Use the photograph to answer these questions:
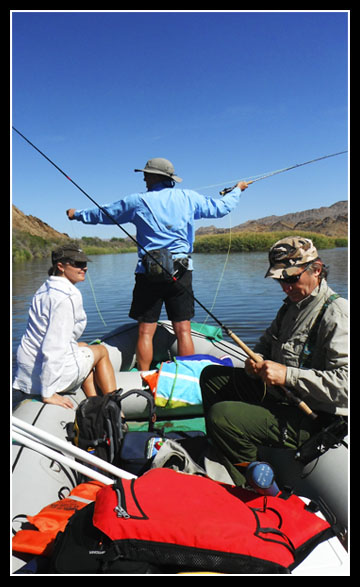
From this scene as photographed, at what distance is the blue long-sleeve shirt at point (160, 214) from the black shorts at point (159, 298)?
17 cm

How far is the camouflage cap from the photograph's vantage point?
7.38ft

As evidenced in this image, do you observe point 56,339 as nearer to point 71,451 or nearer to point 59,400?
point 59,400

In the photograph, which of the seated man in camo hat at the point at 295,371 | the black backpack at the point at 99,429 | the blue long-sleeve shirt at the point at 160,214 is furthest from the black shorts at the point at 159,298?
the seated man in camo hat at the point at 295,371

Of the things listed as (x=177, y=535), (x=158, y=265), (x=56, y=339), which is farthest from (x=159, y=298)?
(x=177, y=535)

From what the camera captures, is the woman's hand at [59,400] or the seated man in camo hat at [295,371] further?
the woman's hand at [59,400]

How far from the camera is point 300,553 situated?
1.63 m

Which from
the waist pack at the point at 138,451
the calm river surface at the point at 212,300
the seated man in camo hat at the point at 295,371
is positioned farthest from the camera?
the calm river surface at the point at 212,300

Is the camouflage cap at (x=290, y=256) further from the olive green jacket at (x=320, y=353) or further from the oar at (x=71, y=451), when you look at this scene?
the oar at (x=71, y=451)

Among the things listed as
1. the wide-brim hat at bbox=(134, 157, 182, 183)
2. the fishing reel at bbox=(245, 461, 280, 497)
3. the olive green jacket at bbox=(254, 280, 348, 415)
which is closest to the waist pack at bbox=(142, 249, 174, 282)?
the wide-brim hat at bbox=(134, 157, 182, 183)

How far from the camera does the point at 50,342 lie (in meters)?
2.85

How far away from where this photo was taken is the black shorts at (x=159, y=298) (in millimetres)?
4016

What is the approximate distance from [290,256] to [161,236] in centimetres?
191

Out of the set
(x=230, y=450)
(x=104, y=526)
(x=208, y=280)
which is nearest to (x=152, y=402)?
(x=230, y=450)

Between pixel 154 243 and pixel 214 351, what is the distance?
1327 mm
